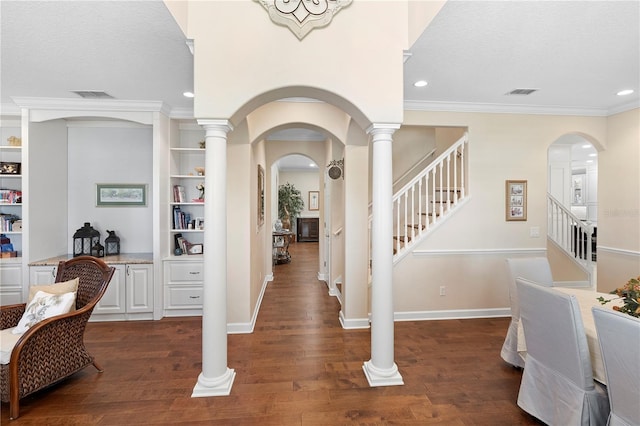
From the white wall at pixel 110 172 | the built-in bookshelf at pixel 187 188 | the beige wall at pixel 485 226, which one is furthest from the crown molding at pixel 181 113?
the beige wall at pixel 485 226

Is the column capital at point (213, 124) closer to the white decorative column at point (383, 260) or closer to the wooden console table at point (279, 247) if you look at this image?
the white decorative column at point (383, 260)

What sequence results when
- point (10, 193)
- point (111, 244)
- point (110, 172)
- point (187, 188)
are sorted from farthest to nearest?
point (187, 188) → point (110, 172) → point (111, 244) → point (10, 193)

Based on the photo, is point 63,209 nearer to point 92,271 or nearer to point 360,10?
point 92,271

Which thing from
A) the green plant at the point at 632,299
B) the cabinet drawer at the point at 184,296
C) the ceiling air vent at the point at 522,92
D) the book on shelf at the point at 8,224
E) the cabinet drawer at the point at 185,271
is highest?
the ceiling air vent at the point at 522,92

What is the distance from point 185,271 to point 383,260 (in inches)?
106

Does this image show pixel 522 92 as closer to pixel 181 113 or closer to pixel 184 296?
pixel 181 113

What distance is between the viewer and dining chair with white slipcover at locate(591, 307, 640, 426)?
1399 millimetres

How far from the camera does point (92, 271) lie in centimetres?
286

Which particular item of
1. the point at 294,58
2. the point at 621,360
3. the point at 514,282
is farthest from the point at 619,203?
the point at 294,58

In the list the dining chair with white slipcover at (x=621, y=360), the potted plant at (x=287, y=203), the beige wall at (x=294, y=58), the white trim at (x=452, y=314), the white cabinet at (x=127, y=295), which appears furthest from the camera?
the potted plant at (x=287, y=203)

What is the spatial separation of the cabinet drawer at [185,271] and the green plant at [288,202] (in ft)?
21.6

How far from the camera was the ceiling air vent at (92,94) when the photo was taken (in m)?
3.39

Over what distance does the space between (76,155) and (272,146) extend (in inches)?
113

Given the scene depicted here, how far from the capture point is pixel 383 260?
2590 millimetres
